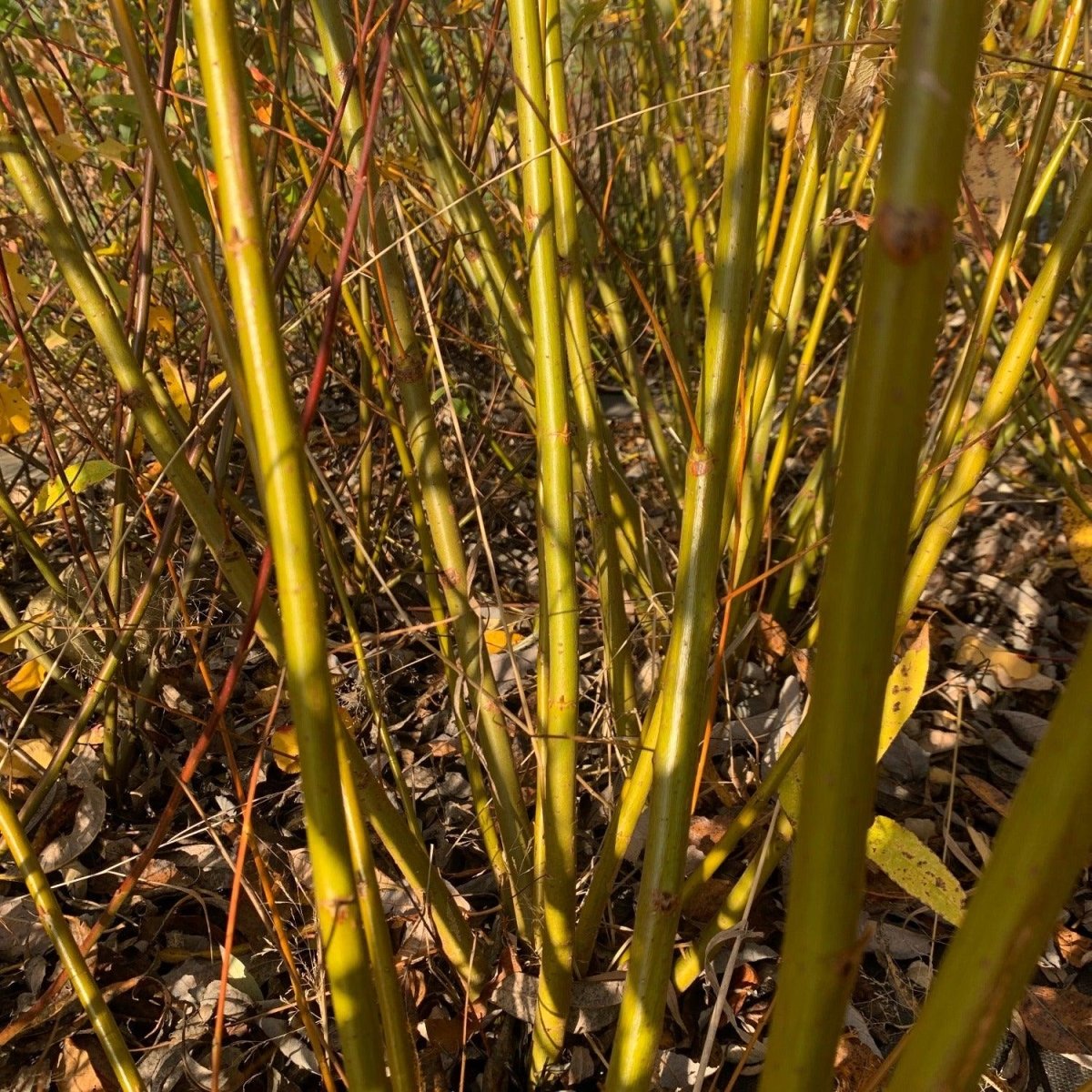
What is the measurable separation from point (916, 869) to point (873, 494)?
1.53ft

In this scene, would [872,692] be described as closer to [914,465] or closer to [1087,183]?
[914,465]

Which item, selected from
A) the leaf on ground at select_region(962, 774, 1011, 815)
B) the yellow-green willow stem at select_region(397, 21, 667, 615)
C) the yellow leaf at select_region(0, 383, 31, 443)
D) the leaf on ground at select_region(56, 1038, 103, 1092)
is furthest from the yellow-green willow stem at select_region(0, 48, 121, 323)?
the leaf on ground at select_region(962, 774, 1011, 815)

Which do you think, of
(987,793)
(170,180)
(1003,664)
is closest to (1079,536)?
(1003,664)

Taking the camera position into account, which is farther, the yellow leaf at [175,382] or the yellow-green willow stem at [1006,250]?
the yellow leaf at [175,382]

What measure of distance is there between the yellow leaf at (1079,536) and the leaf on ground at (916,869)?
2.62 feet

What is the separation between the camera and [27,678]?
3.40 feet

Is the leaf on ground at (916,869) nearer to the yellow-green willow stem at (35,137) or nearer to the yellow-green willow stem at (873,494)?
the yellow-green willow stem at (873,494)

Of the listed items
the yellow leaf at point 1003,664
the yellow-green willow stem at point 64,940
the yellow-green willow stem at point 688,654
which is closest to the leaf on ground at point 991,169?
the yellow-green willow stem at point 688,654

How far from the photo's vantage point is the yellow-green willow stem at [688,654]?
1.69ft

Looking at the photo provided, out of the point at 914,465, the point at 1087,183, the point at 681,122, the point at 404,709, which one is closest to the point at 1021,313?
the point at 1087,183

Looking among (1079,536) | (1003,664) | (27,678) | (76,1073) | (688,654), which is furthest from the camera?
(1079,536)

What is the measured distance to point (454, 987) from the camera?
0.84 metres

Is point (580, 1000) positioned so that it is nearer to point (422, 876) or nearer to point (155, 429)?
point (422, 876)

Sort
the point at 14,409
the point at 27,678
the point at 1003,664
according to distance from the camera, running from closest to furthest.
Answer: the point at 14,409 → the point at 27,678 → the point at 1003,664
